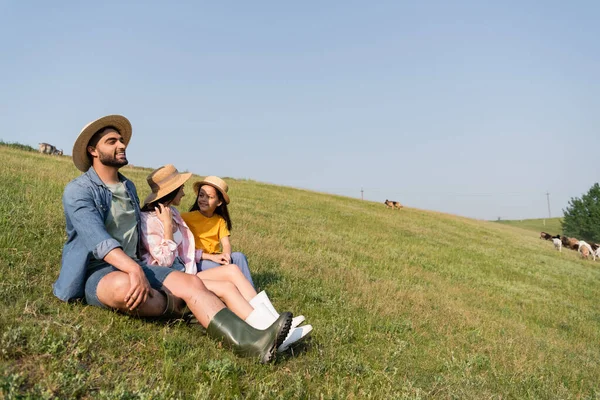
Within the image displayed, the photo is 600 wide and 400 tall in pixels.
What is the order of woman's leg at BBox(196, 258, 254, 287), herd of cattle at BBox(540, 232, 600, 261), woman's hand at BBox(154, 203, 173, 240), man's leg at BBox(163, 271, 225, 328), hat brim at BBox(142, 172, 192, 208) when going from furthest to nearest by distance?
1. herd of cattle at BBox(540, 232, 600, 261)
2. woman's leg at BBox(196, 258, 254, 287)
3. hat brim at BBox(142, 172, 192, 208)
4. woman's hand at BBox(154, 203, 173, 240)
5. man's leg at BBox(163, 271, 225, 328)

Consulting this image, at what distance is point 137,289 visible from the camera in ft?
13.6

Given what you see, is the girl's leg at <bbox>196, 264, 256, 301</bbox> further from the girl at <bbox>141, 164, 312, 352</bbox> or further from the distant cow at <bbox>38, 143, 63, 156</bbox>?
the distant cow at <bbox>38, 143, 63, 156</bbox>

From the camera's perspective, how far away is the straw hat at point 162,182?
5711 millimetres

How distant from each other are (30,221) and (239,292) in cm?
420

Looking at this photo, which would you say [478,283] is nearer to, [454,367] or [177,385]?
[454,367]

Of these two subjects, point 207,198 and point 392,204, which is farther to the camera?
point 392,204

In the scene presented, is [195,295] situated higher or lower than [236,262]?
lower

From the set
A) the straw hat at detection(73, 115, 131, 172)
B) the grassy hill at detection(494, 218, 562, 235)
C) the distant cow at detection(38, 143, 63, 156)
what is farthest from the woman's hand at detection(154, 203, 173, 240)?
the grassy hill at detection(494, 218, 562, 235)

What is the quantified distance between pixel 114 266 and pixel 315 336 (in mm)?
2761

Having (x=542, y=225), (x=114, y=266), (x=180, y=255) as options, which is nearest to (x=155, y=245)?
(x=180, y=255)

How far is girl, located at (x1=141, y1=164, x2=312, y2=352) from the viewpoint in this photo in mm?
4934

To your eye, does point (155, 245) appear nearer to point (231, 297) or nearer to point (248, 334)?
point (231, 297)

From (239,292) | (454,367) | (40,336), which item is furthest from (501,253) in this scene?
(40,336)

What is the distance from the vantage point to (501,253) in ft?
86.9
